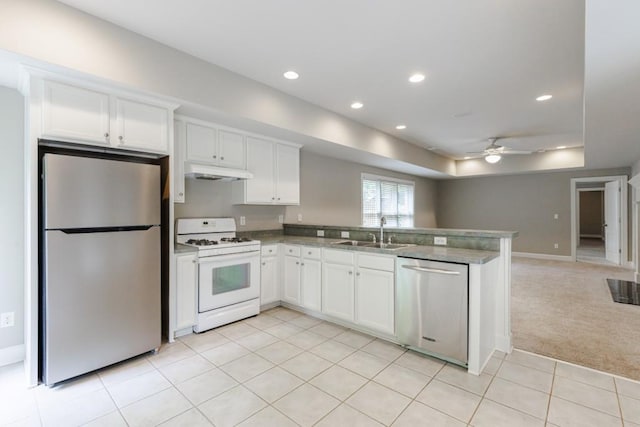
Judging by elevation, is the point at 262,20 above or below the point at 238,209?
above

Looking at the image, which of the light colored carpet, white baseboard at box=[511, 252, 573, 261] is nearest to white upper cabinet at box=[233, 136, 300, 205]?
the light colored carpet

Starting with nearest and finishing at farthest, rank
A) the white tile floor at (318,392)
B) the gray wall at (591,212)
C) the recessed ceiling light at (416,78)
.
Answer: the white tile floor at (318,392)
the recessed ceiling light at (416,78)
the gray wall at (591,212)

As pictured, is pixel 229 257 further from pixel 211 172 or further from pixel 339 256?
pixel 339 256

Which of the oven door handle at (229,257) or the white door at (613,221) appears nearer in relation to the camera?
the oven door handle at (229,257)

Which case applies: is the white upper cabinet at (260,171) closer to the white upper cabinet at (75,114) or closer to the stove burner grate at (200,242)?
the stove burner grate at (200,242)

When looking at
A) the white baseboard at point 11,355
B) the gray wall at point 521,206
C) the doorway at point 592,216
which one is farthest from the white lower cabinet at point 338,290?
the doorway at point 592,216

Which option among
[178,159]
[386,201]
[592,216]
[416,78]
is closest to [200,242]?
[178,159]

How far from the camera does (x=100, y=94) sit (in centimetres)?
245

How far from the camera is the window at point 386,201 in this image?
259 inches

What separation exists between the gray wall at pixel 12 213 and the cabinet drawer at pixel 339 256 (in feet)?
9.26

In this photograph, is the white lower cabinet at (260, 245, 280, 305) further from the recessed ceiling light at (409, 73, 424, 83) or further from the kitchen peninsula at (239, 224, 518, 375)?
the recessed ceiling light at (409, 73, 424, 83)

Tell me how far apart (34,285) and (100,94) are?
1.54m

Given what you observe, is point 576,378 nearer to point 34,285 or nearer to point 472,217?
point 34,285

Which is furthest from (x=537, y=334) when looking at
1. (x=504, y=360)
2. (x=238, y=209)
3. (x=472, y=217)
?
(x=472, y=217)
